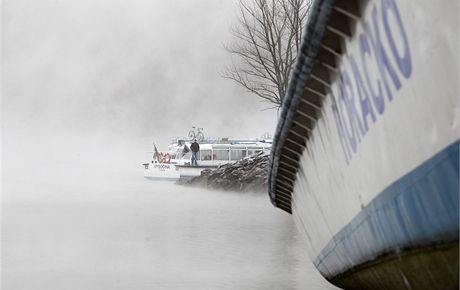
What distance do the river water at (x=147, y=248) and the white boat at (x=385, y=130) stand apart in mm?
3041

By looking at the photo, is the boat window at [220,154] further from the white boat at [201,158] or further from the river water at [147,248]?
the river water at [147,248]

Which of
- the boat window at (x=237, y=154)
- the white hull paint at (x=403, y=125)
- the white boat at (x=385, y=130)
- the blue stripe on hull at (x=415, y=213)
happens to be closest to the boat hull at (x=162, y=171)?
the boat window at (x=237, y=154)

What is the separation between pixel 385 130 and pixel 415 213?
444mm

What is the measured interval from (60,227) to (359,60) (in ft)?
32.4

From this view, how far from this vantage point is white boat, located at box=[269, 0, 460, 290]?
277 centimetres

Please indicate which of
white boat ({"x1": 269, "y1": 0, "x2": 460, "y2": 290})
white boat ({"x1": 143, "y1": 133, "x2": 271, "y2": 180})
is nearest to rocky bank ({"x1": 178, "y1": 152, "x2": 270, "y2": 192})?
white boat ({"x1": 143, "y1": 133, "x2": 271, "y2": 180})

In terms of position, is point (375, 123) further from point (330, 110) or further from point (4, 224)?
point (4, 224)

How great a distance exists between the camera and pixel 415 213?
126 inches

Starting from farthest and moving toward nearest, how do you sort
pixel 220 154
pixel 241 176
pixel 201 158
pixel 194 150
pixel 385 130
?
pixel 220 154 → pixel 201 158 → pixel 194 150 → pixel 241 176 → pixel 385 130

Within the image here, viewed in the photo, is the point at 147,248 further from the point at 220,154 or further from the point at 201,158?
the point at 220,154

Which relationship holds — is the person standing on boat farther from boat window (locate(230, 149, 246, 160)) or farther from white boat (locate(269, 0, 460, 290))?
white boat (locate(269, 0, 460, 290))

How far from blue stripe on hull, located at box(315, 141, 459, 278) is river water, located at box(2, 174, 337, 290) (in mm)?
3532

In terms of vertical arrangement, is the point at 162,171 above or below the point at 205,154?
below

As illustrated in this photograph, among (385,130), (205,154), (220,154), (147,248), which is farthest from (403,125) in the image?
(220,154)
